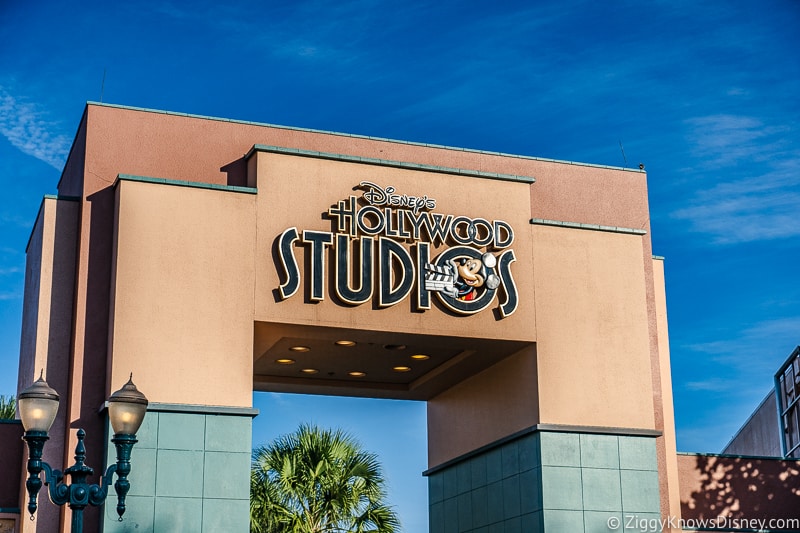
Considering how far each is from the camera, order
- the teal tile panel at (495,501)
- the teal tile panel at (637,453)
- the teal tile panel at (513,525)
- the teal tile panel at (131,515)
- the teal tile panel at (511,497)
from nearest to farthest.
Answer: the teal tile panel at (131,515)
the teal tile panel at (637,453)
the teal tile panel at (513,525)
the teal tile panel at (511,497)
the teal tile panel at (495,501)

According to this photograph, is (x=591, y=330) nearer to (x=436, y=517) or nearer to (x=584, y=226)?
(x=584, y=226)

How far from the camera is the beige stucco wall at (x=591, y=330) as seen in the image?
808 inches

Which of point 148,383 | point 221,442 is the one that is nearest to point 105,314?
point 148,383

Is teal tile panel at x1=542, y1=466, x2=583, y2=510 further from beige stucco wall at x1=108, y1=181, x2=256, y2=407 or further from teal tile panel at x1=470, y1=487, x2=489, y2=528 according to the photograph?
beige stucco wall at x1=108, y1=181, x2=256, y2=407

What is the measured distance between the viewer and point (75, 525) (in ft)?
43.2

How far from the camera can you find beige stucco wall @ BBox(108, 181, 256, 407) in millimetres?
18234

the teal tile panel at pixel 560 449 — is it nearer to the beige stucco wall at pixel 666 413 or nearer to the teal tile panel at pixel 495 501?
the teal tile panel at pixel 495 501

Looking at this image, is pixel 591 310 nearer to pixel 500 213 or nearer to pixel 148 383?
pixel 500 213

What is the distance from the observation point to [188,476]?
17.9 metres

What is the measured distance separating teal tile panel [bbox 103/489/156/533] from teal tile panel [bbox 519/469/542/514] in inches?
254

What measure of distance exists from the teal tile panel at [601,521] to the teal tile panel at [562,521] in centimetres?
12

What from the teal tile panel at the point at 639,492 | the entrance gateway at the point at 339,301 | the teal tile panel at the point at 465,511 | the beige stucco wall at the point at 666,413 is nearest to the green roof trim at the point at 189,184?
the entrance gateway at the point at 339,301

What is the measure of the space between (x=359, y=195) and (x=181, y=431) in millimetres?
5002

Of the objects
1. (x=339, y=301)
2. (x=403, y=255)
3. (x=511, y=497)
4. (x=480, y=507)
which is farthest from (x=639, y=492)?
(x=339, y=301)
